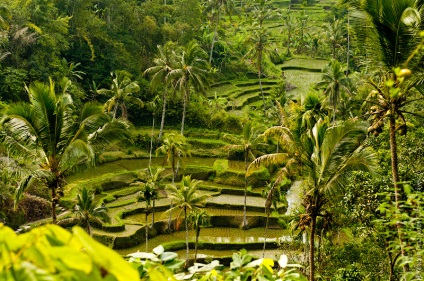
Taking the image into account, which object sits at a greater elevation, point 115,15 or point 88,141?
Result: point 115,15

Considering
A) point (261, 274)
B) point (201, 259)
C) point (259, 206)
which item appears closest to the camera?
point (261, 274)

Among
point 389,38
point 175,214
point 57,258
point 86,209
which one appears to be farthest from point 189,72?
point 57,258

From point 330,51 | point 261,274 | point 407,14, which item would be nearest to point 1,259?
point 261,274

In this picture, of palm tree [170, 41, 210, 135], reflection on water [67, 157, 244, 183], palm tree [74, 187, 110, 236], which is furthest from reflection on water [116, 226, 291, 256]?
palm tree [170, 41, 210, 135]

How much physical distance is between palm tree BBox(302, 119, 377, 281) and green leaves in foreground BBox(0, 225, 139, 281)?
6.12 m

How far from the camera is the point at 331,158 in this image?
6.93 metres

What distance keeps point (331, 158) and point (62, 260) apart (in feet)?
21.5

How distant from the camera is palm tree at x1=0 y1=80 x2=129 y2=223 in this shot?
265 inches

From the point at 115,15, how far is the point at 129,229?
58.5ft

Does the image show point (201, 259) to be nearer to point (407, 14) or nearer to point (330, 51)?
point (407, 14)

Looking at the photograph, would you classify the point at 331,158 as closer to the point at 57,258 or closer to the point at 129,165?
the point at 57,258

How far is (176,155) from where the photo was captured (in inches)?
741

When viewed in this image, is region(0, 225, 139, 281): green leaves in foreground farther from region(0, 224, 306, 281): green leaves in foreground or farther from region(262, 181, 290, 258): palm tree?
region(262, 181, 290, 258): palm tree

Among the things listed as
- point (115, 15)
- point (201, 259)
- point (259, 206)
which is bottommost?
point (201, 259)
